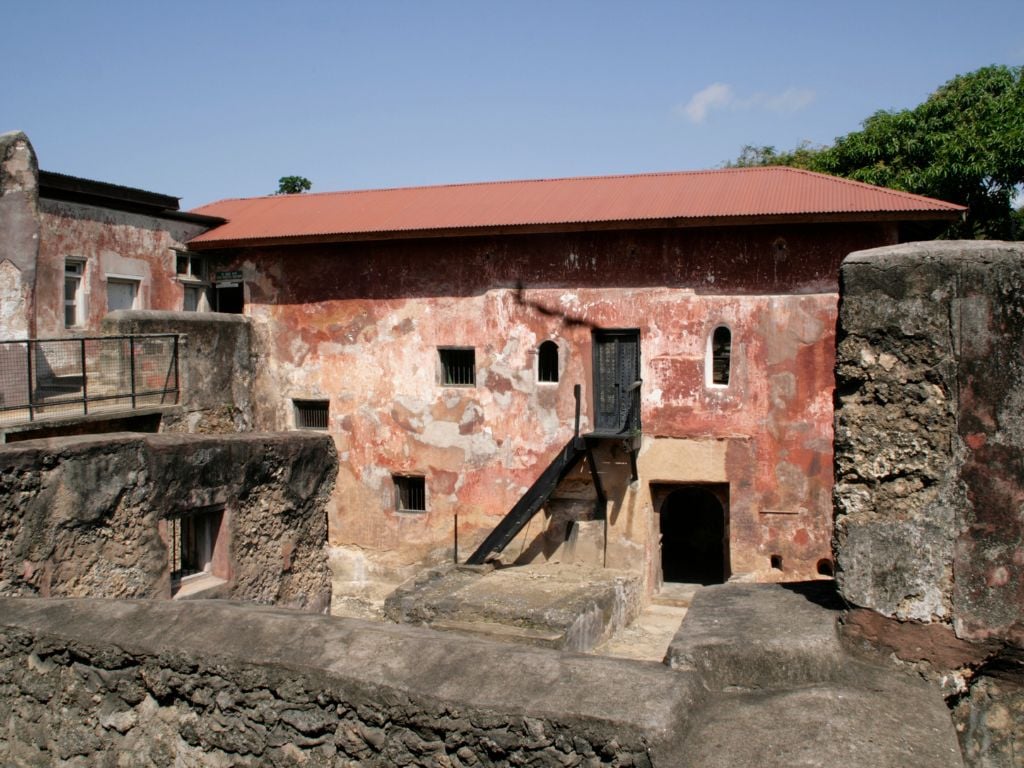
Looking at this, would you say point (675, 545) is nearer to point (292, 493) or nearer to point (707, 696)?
point (292, 493)

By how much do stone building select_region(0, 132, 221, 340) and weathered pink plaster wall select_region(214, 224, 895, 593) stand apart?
3.71 feet

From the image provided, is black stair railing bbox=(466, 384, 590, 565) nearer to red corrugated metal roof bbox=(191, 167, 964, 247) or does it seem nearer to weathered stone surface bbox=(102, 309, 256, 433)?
red corrugated metal roof bbox=(191, 167, 964, 247)

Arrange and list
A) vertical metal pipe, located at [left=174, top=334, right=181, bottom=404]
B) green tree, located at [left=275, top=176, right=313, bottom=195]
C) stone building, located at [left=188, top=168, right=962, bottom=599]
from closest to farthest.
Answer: stone building, located at [left=188, top=168, right=962, bottom=599] → vertical metal pipe, located at [left=174, top=334, right=181, bottom=404] → green tree, located at [left=275, top=176, right=313, bottom=195]

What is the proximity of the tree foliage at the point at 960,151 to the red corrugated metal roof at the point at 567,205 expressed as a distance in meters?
6.08

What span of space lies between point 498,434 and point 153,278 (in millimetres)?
6397

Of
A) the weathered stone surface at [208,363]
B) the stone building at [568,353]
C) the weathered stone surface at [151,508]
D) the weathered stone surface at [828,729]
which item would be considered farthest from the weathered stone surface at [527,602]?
the weathered stone surface at [828,729]

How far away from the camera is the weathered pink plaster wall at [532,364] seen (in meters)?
13.9

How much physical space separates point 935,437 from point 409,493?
13.3 meters

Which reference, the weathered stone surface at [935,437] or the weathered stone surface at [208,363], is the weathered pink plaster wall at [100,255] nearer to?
the weathered stone surface at [208,363]

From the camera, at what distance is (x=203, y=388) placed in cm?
1488

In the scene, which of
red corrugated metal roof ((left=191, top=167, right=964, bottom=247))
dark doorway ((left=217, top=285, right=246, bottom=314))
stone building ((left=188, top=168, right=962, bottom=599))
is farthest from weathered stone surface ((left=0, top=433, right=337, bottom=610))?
dark doorway ((left=217, top=285, right=246, bottom=314))

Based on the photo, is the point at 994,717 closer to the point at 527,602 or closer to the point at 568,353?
the point at 527,602

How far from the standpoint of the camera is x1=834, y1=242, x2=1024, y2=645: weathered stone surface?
3.44 metres

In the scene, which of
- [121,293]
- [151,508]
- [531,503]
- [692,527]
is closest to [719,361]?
[531,503]
